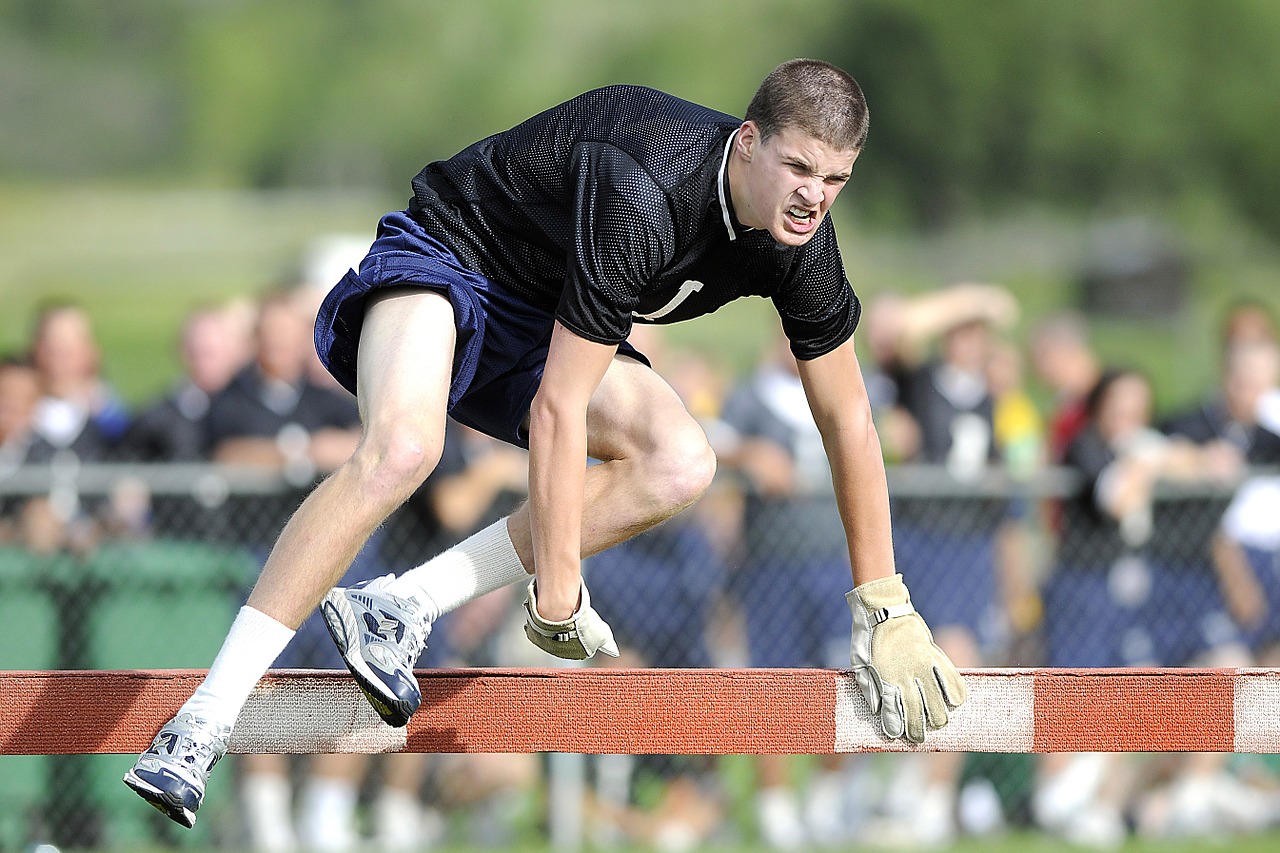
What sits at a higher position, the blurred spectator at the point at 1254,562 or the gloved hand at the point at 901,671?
the blurred spectator at the point at 1254,562

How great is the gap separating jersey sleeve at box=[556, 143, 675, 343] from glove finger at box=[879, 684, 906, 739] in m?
0.95

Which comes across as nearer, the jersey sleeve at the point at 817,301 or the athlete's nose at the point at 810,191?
the athlete's nose at the point at 810,191

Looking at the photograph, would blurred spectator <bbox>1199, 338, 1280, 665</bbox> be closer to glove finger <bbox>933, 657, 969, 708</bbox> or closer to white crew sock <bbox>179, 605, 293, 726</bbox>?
glove finger <bbox>933, 657, 969, 708</bbox>

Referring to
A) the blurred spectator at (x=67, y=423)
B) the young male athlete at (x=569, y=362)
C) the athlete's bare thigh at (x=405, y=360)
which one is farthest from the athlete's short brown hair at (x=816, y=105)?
the blurred spectator at (x=67, y=423)

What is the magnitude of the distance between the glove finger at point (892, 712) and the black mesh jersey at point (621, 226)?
0.74 metres

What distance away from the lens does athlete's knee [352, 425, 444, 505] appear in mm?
3158

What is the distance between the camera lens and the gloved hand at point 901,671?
3385 millimetres

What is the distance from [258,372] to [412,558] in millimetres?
998

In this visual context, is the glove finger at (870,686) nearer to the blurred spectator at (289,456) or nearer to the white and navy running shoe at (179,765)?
the white and navy running shoe at (179,765)

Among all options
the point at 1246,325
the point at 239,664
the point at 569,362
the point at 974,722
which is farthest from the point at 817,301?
the point at 1246,325

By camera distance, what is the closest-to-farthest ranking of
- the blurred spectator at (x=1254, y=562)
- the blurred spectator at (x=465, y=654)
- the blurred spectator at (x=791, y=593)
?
the blurred spectator at (x=465, y=654) → the blurred spectator at (x=791, y=593) → the blurred spectator at (x=1254, y=562)

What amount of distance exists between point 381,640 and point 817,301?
115 cm

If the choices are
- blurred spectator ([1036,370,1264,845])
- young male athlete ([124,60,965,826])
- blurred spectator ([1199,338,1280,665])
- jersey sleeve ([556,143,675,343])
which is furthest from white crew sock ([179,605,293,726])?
blurred spectator ([1199,338,1280,665])

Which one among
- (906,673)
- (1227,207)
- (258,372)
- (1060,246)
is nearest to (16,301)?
(1060,246)
